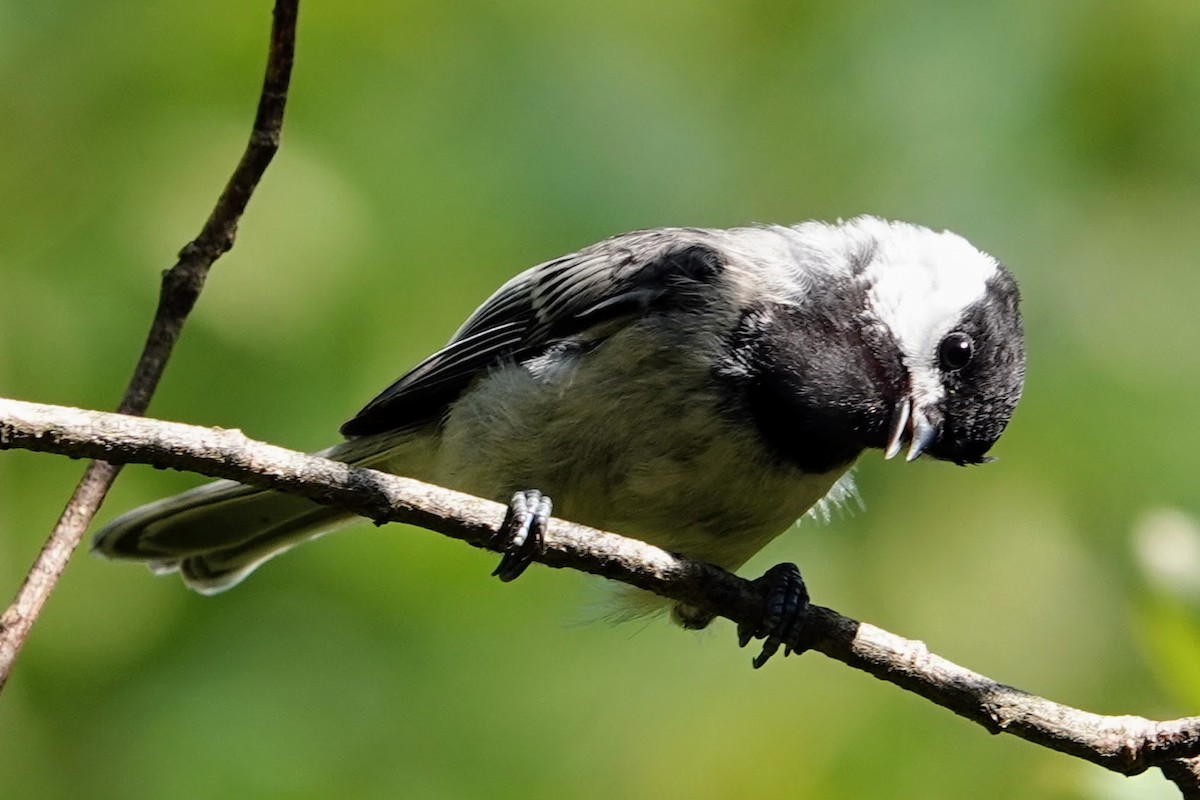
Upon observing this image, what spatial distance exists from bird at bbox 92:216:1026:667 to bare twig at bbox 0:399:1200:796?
36cm

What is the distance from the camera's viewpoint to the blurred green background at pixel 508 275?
442 cm

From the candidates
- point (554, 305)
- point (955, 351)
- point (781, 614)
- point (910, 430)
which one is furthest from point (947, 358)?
point (554, 305)

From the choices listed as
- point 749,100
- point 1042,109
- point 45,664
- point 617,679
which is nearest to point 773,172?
point 749,100

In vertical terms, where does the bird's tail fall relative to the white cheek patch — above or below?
below

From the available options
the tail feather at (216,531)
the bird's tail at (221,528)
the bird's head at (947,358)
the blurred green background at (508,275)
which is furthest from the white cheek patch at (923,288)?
the tail feather at (216,531)

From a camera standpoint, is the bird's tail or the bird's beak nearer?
the bird's beak

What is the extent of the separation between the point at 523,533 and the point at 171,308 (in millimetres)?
911

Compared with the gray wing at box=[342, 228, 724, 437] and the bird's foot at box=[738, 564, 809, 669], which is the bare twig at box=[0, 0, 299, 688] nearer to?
the gray wing at box=[342, 228, 724, 437]

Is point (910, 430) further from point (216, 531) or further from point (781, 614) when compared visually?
point (216, 531)

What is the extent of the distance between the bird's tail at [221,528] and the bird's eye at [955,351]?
1668 millimetres

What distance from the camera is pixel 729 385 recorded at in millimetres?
3594

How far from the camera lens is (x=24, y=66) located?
4.66m

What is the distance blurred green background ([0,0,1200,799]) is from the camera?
4422 mm

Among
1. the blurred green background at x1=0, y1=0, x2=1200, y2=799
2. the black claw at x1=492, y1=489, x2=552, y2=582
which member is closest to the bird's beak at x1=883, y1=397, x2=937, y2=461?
the black claw at x1=492, y1=489, x2=552, y2=582
